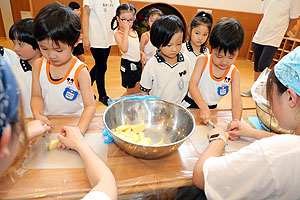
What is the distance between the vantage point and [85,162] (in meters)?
0.58

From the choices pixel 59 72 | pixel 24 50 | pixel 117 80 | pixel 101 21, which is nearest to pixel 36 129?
pixel 59 72

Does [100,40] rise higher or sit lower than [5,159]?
lower

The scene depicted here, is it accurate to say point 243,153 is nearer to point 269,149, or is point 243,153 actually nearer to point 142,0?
point 269,149

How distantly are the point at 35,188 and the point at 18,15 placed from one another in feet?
15.6

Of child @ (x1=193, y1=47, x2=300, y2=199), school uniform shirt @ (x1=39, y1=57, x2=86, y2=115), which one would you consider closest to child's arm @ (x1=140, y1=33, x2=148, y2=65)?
school uniform shirt @ (x1=39, y1=57, x2=86, y2=115)

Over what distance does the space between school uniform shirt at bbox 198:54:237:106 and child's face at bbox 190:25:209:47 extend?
1.52ft

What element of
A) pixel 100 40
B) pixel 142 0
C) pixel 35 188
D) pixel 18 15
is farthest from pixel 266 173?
pixel 18 15

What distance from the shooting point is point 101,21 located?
6.58 ft

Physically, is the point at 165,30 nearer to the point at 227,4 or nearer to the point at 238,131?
the point at 238,131

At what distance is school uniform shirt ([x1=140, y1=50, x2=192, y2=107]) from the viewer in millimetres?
1232

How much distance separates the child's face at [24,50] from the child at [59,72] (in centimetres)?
24

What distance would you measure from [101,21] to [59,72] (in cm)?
124

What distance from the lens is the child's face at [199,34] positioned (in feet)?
4.97

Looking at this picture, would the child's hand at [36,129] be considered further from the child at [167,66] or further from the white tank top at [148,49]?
the white tank top at [148,49]
